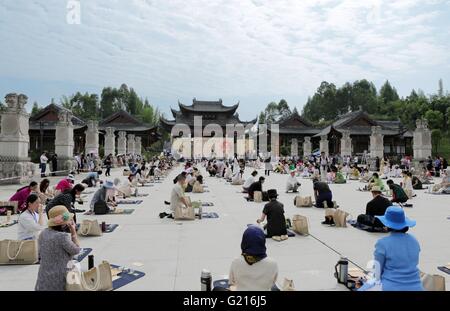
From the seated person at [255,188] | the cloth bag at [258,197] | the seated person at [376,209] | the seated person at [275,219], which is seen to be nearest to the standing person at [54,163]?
the seated person at [255,188]

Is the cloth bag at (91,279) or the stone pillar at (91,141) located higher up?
the stone pillar at (91,141)

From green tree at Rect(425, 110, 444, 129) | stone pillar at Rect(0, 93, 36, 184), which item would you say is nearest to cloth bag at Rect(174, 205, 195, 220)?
stone pillar at Rect(0, 93, 36, 184)

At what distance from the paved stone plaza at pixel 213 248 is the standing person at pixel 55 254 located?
3.94 feet

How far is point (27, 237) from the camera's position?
6.58 metres

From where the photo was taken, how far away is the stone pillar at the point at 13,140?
18.3 metres

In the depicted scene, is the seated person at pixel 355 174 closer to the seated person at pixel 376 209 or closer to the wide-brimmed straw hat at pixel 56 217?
the seated person at pixel 376 209

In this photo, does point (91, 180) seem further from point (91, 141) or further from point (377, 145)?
point (377, 145)

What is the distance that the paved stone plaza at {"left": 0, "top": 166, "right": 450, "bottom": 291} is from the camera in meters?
5.59

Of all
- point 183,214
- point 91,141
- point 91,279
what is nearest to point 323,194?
point 183,214

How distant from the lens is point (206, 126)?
6575cm

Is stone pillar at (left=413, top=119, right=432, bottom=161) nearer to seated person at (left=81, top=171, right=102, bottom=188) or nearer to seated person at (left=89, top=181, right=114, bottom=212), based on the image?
seated person at (left=81, top=171, right=102, bottom=188)

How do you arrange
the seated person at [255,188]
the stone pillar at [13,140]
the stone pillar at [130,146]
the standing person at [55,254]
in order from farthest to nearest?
the stone pillar at [130,146] → the stone pillar at [13,140] → the seated person at [255,188] → the standing person at [55,254]

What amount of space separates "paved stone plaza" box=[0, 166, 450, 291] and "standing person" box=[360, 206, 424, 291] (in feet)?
4.69
